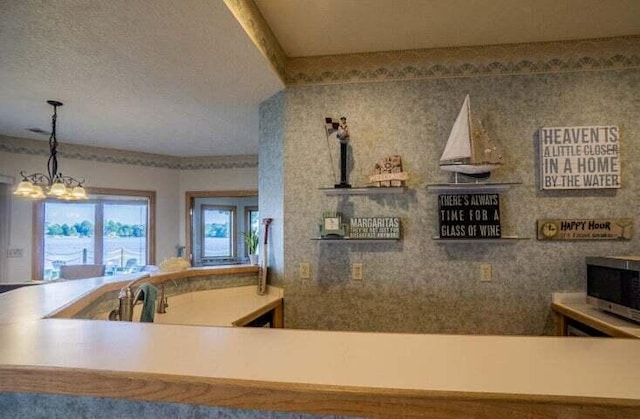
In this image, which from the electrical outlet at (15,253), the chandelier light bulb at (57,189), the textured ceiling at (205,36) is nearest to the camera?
the textured ceiling at (205,36)

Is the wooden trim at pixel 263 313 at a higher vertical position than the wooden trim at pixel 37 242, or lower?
lower

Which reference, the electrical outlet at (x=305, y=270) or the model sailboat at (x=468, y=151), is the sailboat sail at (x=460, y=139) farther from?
the electrical outlet at (x=305, y=270)

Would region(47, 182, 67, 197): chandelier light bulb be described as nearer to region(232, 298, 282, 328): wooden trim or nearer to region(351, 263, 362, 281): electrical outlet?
region(232, 298, 282, 328): wooden trim

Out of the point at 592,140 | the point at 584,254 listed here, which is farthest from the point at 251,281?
the point at 592,140

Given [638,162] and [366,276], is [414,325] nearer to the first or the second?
[366,276]

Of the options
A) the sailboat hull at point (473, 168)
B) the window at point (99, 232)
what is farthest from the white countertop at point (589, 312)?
the window at point (99, 232)

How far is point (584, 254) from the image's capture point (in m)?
2.39

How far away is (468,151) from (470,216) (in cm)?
42

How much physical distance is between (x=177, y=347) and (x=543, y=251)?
232cm

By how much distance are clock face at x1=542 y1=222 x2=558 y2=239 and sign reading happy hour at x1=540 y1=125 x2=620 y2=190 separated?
231 millimetres

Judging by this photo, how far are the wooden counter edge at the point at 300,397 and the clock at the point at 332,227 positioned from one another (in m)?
1.84

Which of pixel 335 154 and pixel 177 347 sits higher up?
pixel 335 154

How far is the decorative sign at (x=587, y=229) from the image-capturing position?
2357 millimetres

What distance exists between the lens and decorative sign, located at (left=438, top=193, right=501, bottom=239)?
7.91 ft
